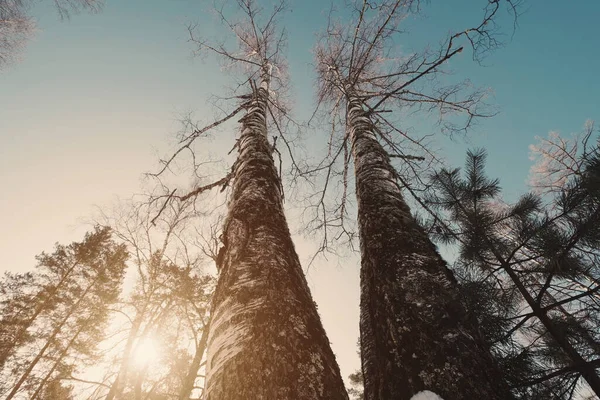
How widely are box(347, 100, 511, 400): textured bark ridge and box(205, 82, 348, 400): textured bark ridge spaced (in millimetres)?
295

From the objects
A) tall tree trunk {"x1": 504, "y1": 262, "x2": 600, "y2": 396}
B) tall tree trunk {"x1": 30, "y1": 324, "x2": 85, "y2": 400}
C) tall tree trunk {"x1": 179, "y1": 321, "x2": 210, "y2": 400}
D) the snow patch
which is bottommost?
the snow patch

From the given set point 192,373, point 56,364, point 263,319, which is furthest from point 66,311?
point 263,319

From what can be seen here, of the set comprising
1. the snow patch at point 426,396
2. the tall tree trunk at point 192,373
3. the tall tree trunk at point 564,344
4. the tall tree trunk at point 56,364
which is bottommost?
the snow patch at point 426,396

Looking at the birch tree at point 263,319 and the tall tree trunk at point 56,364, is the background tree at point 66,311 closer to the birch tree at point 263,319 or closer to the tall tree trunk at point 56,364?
the tall tree trunk at point 56,364

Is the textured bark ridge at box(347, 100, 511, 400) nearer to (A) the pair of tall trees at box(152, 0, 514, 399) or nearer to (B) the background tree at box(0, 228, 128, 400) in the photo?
(A) the pair of tall trees at box(152, 0, 514, 399)

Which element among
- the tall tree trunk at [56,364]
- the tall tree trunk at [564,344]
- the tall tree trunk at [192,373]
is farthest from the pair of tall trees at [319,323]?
the tall tree trunk at [56,364]

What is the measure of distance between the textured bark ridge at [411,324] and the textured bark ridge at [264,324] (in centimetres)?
29

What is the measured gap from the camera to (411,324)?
120 centimetres

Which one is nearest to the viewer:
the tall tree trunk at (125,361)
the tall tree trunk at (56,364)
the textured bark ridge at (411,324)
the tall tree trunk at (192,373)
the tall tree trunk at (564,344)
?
the textured bark ridge at (411,324)

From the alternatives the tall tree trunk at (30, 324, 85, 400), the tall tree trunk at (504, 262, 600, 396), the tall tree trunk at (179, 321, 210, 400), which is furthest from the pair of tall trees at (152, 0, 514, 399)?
the tall tree trunk at (30, 324, 85, 400)

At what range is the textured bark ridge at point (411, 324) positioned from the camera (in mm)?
976

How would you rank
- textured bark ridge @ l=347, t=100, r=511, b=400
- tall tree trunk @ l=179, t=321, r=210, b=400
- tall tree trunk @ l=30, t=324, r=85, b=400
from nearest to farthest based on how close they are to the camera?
1. textured bark ridge @ l=347, t=100, r=511, b=400
2. tall tree trunk @ l=179, t=321, r=210, b=400
3. tall tree trunk @ l=30, t=324, r=85, b=400

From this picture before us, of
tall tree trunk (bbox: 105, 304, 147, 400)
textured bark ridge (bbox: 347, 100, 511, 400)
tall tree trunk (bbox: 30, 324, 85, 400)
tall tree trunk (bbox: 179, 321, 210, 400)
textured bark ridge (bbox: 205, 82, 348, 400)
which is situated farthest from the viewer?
tall tree trunk (bbox: 30, 324, 85, 400)

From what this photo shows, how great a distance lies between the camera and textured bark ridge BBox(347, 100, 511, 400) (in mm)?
976
